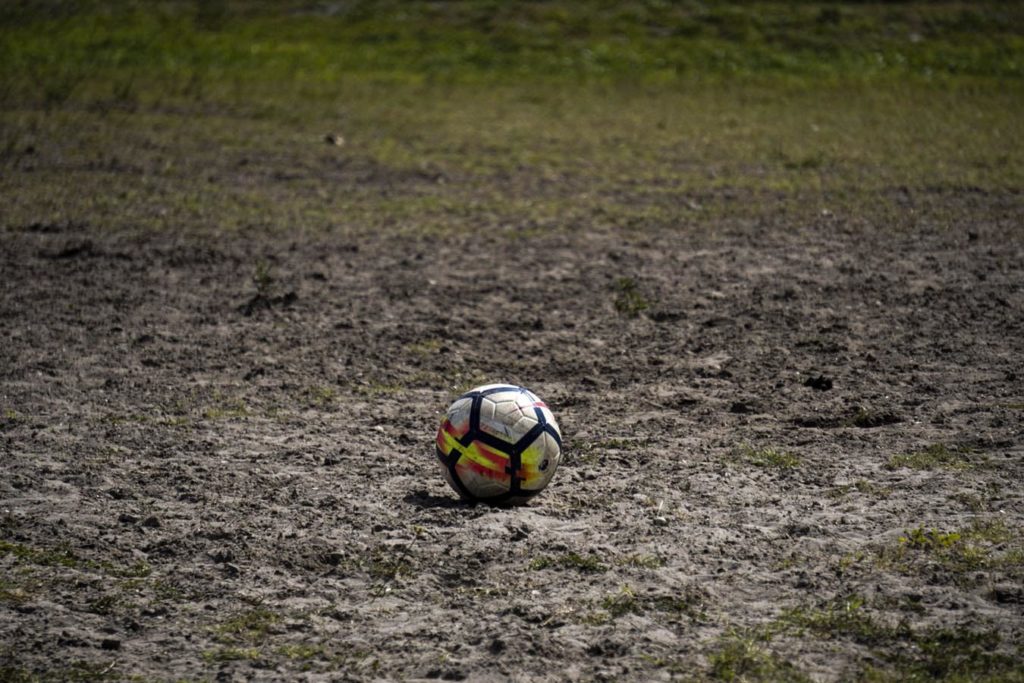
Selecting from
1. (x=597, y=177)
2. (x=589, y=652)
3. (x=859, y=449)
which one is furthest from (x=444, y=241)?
(x=589, y=652)

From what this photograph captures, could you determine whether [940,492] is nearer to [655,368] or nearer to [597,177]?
[655,368]

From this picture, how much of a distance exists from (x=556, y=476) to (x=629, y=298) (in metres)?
3.64

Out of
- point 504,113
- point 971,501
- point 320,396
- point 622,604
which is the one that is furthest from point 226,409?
point 504,113

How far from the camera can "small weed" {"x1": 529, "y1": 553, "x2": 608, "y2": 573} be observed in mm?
5535

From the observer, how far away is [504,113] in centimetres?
2045

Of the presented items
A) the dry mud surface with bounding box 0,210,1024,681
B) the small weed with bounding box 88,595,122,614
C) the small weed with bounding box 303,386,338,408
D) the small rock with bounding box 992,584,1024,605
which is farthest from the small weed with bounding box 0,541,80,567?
the small rock with bounding box 992,584,1024,605

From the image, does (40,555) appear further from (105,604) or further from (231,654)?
(231,654)

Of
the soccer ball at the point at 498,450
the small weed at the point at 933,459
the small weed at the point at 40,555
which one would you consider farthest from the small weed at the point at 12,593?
the small weed at the point at 933,459

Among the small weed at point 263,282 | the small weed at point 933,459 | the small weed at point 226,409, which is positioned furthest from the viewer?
the small weed at point 263,282

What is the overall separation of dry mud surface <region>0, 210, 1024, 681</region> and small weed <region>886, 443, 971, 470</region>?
0.03m

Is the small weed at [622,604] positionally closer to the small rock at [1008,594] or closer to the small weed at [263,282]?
the small rock at [1008,594]

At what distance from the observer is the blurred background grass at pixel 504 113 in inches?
543

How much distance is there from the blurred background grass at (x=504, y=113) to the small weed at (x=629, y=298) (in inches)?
93.9

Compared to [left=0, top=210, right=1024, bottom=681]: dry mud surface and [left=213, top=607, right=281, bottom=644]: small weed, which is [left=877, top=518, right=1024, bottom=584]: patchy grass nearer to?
[left=0, top=210, right=1024, bottom=681]: dry mud surface
